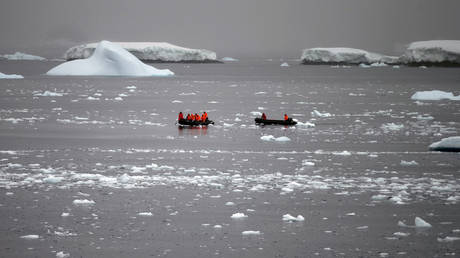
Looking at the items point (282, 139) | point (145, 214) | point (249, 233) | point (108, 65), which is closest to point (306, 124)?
point (282, 139)

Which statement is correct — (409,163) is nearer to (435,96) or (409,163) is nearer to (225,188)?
(225,188)

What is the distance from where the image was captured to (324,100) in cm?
4794

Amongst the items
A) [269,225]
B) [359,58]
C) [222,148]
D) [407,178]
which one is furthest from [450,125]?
[359,58]

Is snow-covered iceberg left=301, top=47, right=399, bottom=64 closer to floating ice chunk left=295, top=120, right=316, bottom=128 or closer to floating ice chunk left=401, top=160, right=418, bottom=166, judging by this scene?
floating ice chunk left=295, top=120, right=316, bottom=128

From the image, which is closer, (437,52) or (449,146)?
(449,146)

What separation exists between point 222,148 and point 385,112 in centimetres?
1673

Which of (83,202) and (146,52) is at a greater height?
(146,52)

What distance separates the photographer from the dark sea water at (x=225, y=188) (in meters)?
12.1

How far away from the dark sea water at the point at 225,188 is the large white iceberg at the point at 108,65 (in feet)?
106

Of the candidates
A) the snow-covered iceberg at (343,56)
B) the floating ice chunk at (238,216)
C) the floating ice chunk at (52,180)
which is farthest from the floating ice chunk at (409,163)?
the snow-covered iceberg at (343,56)

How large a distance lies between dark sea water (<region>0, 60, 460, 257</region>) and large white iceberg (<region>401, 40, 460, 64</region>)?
72.4 meters

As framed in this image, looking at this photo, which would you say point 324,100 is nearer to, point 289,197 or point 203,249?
point 289,197

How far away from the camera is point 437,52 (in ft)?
338

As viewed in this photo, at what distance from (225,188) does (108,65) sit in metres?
54.8
